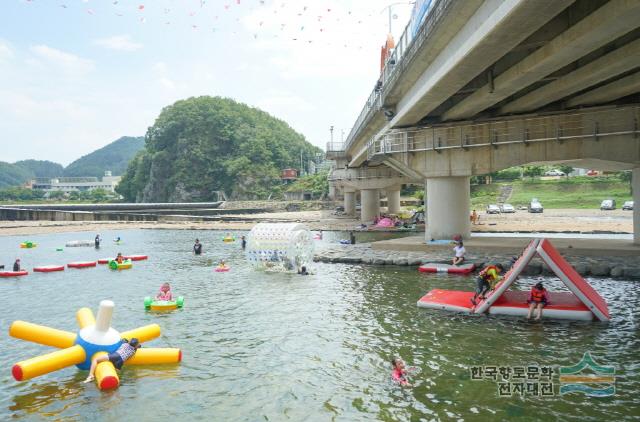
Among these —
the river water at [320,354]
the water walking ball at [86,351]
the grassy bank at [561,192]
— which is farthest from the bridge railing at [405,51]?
the grassy bank at [561,192]

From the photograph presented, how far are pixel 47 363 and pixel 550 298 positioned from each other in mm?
16263

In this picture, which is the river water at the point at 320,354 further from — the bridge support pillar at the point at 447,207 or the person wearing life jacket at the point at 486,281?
the bridge support pillar at the point at 447,207

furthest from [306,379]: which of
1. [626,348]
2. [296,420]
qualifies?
[626,348]

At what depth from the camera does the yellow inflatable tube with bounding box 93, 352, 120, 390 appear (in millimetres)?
11562

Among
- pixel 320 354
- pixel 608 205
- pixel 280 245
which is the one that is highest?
pixel 608 205

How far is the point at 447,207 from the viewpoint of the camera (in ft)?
112

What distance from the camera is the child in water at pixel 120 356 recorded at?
40.6 ft

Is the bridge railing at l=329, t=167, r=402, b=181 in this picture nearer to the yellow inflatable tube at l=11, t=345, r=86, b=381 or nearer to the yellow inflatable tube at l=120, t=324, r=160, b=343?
the yellow inflatable tube at l=120, t=324, r=160, b=343

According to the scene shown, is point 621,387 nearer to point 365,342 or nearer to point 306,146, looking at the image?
point 365,342

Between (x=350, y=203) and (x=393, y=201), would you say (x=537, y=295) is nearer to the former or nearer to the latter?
(x=393, y=201)

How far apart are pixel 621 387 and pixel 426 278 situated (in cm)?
1464

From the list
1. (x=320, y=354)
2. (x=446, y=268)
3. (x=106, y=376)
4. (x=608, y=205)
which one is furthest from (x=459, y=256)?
(x=608, y=205)

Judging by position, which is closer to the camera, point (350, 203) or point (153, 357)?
point (153, 357)

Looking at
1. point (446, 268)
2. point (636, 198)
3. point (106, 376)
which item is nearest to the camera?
point (106, 376)
